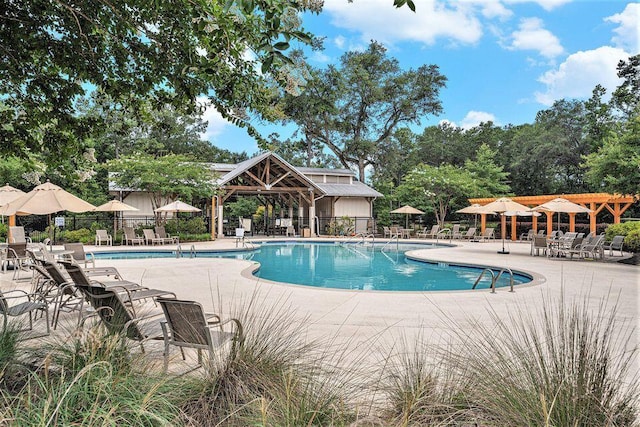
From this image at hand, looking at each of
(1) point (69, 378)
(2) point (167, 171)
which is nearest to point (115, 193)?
(2) point (167, 171)

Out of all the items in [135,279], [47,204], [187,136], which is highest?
[187,136]

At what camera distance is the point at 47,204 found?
30.6 feet

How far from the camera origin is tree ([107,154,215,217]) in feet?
67.1

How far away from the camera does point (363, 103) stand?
36156mm

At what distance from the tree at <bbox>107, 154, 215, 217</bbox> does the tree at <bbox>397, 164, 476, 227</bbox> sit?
39.3ft

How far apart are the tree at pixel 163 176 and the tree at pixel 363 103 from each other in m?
14.9

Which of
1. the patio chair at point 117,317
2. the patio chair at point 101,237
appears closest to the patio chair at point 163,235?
the patio chair at point 101,237

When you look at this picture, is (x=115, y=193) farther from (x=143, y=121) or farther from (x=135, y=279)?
(x=143, y=121)

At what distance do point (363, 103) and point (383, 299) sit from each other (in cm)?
3072

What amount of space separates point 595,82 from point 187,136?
29.4 meters

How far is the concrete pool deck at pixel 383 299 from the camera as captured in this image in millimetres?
5199

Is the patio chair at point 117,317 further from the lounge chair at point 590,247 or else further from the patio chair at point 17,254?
the lounge chair at point 590,247

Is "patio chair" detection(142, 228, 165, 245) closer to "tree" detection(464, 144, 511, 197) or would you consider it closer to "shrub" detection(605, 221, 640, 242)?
"tree" detection(464, 144, 511, 197)

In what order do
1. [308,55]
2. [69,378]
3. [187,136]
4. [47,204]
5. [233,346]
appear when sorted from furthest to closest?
[187,136] < [308,55] < [47,204] < [233,346] < [69,378]
